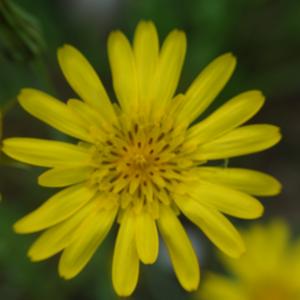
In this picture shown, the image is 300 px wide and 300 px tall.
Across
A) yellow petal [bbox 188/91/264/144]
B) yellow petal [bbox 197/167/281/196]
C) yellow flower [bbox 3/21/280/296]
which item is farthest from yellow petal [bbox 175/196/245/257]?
yellow petal [bbox 188/91/264/144]

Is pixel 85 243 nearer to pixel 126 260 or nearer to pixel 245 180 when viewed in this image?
pixel 126 260

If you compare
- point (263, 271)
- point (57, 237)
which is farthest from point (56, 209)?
point (263, 271)

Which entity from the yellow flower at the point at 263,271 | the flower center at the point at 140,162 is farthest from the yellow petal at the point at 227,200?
the yellow flower at the point at 263,271

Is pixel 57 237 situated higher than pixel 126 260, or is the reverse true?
pixel 57 237

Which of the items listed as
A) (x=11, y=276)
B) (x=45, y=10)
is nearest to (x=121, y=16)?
(x=45, y=10)

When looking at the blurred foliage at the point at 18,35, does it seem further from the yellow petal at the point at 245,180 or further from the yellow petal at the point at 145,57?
the yellow petal at the point at 245,180

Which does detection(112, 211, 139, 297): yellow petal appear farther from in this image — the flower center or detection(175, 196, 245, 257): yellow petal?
detection(175, 196, 245, 257): yellow petal

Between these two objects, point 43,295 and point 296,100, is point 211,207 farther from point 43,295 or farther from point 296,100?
point 296,100
